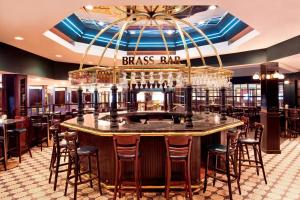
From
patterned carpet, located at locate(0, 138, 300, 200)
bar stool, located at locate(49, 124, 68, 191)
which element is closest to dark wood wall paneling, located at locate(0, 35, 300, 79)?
patterned carpet, located at locate(0, 138, 300, 200)

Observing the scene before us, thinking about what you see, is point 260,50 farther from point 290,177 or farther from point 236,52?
point 290,177

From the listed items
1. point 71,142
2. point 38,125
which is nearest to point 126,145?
point 71,142

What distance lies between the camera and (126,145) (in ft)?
12.6

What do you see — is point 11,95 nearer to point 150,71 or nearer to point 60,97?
point 150,71

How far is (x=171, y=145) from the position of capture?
12.5 ft

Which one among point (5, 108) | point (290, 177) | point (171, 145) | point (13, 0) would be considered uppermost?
point (13, 0)

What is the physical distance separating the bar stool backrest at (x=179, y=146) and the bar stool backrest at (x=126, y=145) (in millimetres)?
500

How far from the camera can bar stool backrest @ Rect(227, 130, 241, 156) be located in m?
4.04

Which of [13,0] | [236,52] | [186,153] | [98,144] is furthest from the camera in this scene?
[236,52]

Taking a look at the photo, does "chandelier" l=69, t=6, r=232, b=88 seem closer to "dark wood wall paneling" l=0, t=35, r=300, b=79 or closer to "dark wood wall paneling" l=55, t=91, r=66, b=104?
"dark wood wall paneling" l=0, t=35, r=300, b=79

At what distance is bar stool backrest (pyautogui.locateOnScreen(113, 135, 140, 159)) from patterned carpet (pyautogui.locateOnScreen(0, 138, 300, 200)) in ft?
2.68

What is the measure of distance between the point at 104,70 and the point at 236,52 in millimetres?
5454

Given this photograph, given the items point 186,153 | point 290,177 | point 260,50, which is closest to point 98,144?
point 186,153

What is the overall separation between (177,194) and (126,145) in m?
1.29
